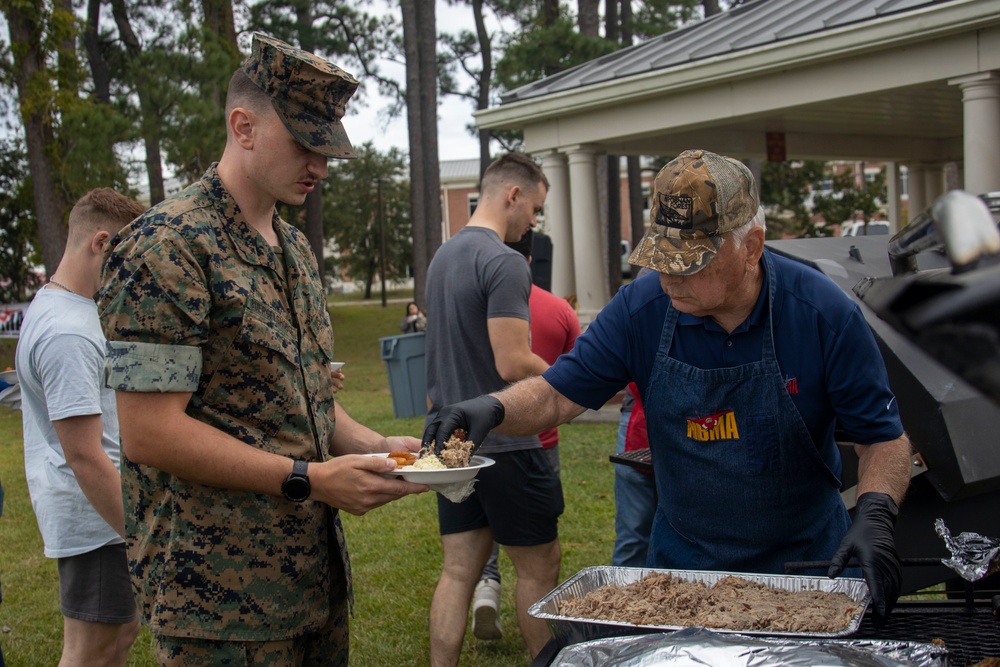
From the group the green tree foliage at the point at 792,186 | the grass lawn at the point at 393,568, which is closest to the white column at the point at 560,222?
the grass lawn at the point at 393,568

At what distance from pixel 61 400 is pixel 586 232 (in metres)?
8.90

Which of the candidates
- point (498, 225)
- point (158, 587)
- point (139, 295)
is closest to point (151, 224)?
point (139, 295)

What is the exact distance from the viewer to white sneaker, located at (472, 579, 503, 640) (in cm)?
466

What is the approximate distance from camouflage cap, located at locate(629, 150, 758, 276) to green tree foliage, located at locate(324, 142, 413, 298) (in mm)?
39737

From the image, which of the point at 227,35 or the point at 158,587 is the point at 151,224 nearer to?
the point at 158,587

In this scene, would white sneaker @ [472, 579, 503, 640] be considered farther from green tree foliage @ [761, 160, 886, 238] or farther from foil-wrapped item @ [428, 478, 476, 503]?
green tree foliage @ [761, 160, 886, 238]

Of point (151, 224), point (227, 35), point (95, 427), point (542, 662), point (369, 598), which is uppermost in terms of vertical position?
point (227, 35)

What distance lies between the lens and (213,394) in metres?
2.18

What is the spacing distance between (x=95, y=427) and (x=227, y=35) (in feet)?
55.2

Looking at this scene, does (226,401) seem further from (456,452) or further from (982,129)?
(982,129)

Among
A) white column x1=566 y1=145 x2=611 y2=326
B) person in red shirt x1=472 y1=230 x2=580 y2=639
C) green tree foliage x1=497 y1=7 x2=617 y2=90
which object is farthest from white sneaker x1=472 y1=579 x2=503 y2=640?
green tree foliage x1=497 y1=7 x2=617 y2=90

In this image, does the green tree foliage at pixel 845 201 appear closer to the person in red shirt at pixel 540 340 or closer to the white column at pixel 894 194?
the white column at pixel 894 194

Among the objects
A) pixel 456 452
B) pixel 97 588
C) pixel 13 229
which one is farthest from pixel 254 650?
pixel 13 229

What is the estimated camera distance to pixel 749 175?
254cm
